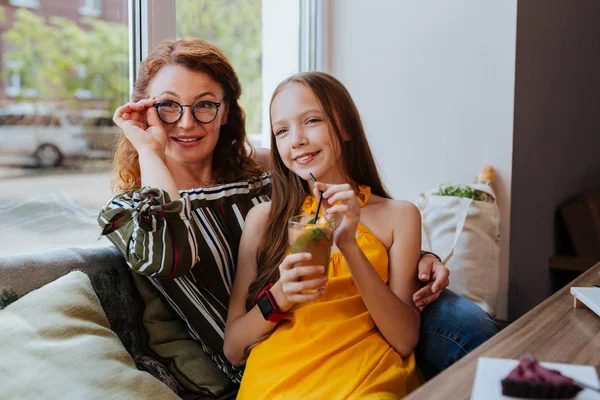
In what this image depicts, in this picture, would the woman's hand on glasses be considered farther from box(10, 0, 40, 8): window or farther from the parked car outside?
box(10, 0, 40, 8): window

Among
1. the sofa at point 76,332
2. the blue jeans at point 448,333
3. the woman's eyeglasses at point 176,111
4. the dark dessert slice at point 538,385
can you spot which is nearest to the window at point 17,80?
the woman's eyeglasses at point 176,111

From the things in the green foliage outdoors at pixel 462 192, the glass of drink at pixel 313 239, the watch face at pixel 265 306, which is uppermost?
the glass of drink at pixel 313 239

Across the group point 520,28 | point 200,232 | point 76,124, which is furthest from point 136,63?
point 520,28

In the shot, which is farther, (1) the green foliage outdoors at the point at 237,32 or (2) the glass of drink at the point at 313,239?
(1) the green foliage outdoors at the point at 237,32

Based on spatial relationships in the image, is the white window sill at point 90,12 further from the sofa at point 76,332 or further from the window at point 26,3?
the sofa at point 76,332

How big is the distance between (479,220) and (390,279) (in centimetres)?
107

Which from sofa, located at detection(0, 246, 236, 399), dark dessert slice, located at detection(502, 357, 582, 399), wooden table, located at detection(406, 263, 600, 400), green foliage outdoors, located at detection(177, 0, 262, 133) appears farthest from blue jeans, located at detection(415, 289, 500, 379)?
A: green foliage outdoors, located at detection(177, 0, 262, 133)

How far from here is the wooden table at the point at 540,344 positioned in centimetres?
99

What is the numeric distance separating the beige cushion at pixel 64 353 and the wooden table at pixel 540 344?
0.73 meters

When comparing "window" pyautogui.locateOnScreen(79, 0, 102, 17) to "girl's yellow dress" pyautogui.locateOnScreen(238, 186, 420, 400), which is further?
"window" pyautogui.locateOnScreen(79, 0, 102, 17)

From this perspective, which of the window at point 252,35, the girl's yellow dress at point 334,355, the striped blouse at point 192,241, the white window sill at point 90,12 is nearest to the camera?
the girl's yellow dress at point 334,355

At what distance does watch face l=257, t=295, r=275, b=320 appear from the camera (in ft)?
5.09

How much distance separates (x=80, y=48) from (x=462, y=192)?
5.24 ft

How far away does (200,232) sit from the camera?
6.14 feet
